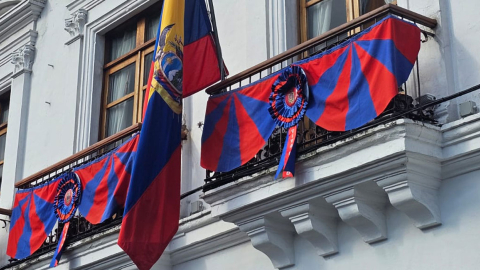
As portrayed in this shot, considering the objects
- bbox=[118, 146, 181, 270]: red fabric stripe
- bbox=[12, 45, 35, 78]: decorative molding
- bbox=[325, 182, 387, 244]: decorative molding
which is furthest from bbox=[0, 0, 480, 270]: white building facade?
bbox=[12, 45, 35, 78]: decorative molding

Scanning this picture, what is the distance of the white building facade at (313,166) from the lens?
24.0ft

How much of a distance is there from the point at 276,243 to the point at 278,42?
2.24m

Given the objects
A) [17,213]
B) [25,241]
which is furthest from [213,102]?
[17,213]

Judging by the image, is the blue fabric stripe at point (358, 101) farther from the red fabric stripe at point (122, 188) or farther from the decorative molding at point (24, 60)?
the decorative molding at point (24, 60)

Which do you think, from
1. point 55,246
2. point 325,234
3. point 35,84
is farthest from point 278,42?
point 35,84

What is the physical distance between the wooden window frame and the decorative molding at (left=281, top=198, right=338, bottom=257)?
3.43 meters

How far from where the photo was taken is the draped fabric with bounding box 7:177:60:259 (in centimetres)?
1083

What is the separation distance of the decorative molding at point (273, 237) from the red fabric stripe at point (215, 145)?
65cm

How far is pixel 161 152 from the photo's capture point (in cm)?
873

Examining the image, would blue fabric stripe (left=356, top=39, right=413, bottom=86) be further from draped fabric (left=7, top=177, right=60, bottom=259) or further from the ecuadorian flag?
draped fabric (left=7, top=177, right=60, bottom=259)

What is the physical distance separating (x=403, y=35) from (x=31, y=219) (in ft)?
17.5

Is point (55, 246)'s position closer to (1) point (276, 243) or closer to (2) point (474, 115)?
(1) point (276, 243)

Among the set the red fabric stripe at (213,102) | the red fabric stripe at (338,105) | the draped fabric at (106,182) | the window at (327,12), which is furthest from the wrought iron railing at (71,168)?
the red fabric stripe at (338,105)

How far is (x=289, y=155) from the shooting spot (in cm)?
→ 791
